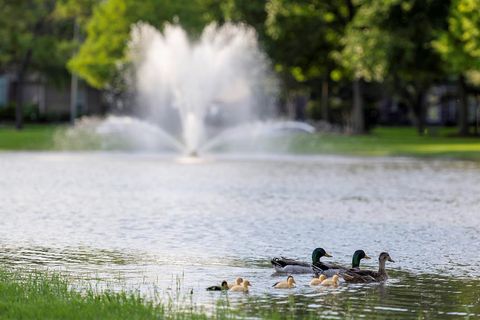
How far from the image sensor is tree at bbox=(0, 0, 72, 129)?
9069 centimetres

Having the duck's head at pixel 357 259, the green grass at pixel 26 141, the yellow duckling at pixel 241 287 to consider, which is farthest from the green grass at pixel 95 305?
the green grass at pixel 26 141

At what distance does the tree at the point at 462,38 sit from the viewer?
204 feet

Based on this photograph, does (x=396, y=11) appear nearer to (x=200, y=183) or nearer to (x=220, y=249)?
(x=200, y=183)

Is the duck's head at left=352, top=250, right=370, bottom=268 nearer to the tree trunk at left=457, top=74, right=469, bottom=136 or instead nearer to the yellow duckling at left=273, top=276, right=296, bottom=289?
the yellow duckling at left=273, top=276, right=296, bottom=289

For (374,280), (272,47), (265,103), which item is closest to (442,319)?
(374,280)

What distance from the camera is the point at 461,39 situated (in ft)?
219

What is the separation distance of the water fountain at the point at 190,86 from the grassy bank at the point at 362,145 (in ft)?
8.23

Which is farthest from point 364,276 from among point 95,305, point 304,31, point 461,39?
point 304,31

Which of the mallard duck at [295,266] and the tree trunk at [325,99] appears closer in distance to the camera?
the mallard duck at [295,266]

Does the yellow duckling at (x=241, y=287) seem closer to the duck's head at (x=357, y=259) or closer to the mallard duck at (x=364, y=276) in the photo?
Answer: the mallard duck at (x=364, y=276)

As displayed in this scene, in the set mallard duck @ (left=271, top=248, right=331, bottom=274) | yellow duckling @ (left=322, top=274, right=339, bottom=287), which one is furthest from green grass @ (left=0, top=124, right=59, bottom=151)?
yellow duckling @ (left=322, top=274, right=339, bottom=287)

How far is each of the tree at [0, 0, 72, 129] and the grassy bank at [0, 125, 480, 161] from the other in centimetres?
1550

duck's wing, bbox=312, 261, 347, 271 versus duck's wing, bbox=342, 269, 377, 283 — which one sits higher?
duck's wing, bbox=312, 261, 347, 271

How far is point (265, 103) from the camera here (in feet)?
322
